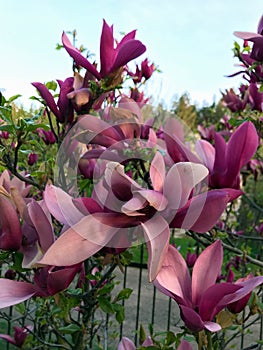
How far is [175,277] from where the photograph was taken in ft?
1.79

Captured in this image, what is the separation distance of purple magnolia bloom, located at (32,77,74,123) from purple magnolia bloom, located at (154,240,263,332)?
1.46 ft

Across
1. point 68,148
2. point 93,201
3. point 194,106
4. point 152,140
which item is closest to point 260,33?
point 152,140

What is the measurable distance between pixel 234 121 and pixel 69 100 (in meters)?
0.73

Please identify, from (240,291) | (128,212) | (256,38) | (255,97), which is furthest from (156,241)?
(255,97)

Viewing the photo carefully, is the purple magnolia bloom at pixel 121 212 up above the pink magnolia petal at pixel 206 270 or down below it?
above

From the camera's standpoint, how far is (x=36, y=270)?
0.61m

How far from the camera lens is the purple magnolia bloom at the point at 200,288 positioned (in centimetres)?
54

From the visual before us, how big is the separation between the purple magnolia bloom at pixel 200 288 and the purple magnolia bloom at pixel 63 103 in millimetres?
445

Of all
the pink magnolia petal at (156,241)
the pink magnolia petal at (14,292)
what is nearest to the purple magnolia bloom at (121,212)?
the pink magnolia petal at (156,241)

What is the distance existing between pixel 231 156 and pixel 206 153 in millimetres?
83

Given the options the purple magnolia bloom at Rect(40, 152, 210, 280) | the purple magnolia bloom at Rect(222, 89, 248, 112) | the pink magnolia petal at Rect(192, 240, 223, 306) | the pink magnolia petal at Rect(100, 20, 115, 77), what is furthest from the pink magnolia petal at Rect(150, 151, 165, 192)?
the purple magnolia bloom at Rect(222, 89, 248, 112)

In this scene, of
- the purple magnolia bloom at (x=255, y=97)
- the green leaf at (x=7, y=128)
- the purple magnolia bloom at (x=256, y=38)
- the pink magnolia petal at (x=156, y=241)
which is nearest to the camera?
the pink magnolia petal at (x=156, y=241)

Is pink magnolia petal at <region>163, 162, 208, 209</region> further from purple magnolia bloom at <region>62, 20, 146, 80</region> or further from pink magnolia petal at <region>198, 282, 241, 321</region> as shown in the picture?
purple magnolia bloom at <region>62, 20, 146, 80</region>

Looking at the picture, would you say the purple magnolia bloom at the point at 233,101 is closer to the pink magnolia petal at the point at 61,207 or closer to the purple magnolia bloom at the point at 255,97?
the purple magnolia bloom at the point at 255,97
